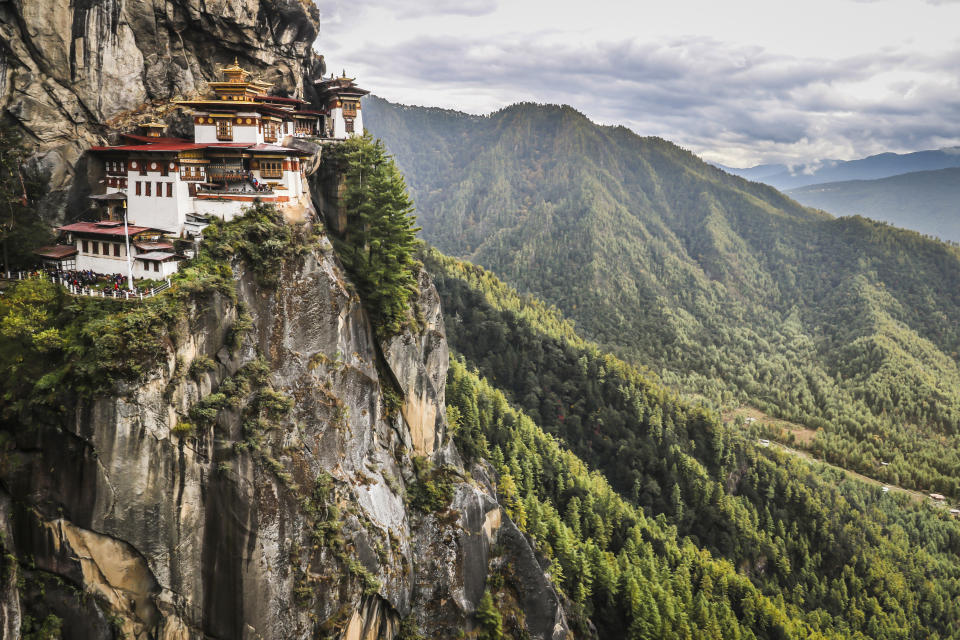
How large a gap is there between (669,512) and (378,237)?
7981 cm

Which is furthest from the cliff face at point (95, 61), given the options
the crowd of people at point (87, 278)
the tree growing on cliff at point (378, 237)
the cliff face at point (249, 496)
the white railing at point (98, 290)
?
the cliff face at point (249, 496)

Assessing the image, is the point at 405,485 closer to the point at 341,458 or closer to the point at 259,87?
the point at 341,458

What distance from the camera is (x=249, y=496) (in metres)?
33.5

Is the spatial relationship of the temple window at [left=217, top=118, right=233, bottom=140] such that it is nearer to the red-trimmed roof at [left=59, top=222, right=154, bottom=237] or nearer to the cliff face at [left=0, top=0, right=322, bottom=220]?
the cliff face at [left=0, top=0, right=322, bottom=220]

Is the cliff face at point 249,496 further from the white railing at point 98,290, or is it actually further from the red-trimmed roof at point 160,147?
the red-trimmed roof at point 160,147

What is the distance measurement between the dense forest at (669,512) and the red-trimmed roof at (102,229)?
129 feet

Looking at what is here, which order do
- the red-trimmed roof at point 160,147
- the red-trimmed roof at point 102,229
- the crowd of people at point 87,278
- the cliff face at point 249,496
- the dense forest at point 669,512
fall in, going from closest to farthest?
the cliff face at point 249,496 → the crowd of people at point 87,278 → the red-trimmed roof at point 102,229 → the red-trimmed roof at point 160,147 → the dense forest at point 669,512

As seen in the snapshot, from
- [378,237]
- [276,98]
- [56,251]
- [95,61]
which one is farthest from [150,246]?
[276,98]

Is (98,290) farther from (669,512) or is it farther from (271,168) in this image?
(669,512)

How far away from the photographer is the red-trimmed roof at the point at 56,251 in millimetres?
39562

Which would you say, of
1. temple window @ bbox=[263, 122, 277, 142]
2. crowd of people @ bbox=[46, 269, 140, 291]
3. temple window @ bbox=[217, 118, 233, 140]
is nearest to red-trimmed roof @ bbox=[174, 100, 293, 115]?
temple window @ bbox=[217, 118, 233, 140]

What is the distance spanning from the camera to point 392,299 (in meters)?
48.8

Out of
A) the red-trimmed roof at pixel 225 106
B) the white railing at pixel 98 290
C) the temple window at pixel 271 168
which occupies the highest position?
the red-trimmed roof at pixel 225 106

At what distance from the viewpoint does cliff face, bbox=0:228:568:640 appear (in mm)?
29297
